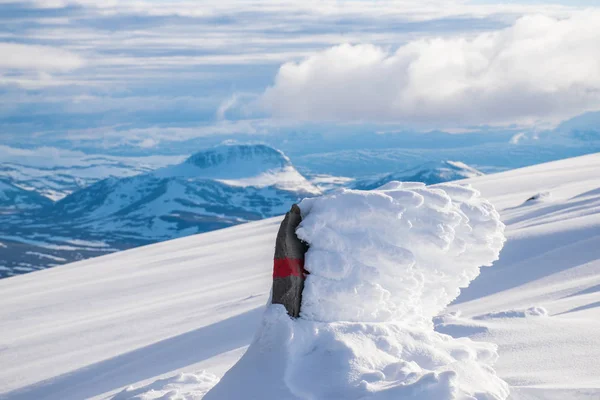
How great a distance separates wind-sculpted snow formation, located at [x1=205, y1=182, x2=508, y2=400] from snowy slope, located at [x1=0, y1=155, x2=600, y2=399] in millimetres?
1145

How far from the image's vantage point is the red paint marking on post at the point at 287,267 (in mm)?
8383

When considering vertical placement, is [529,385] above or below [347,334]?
below

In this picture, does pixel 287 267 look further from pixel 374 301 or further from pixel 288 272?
pixel 374 301

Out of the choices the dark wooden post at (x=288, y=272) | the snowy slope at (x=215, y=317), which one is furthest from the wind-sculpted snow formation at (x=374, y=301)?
the snowy slope at (x=215, y=317)

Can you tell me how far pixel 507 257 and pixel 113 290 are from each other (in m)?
13.0

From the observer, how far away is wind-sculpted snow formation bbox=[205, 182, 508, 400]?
7.84m

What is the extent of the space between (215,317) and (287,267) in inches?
357

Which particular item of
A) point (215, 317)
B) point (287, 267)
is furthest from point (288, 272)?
point (215, 317)

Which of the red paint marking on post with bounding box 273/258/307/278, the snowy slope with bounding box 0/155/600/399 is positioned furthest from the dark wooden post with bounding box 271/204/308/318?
the snowy slope with bounding box 0/155/600/399

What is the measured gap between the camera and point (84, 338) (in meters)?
17.8

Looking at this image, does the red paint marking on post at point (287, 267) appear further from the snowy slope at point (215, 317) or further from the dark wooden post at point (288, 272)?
the snowy slope at point (215, 317)

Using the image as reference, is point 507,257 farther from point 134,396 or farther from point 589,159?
point 589,159

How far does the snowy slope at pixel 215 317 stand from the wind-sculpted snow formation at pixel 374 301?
1145mm

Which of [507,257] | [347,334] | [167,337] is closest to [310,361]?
[347,334]
